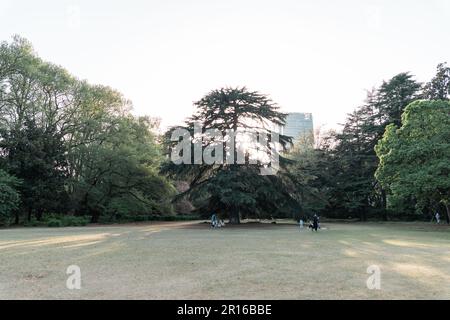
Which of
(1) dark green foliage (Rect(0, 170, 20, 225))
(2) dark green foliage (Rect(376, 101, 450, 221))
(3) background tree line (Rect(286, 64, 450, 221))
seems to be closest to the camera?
(2) dark green foliage (Rect(376, 101, 450, 221))

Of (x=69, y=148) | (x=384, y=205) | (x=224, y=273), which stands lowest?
(x=224, y=273)

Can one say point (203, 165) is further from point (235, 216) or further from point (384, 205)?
point (384, 205)

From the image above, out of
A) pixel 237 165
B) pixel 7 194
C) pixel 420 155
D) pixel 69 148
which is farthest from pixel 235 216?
pixel 69 148

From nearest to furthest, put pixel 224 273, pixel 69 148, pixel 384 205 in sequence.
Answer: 1. pixel 224 273
2. pixel 69 148
3. pixel 384 205

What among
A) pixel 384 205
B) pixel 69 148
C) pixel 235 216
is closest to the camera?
pixel 235 216

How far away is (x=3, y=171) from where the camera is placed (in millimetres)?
34000

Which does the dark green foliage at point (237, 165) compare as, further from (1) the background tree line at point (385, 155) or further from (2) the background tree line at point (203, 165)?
(1) the background tree line at point (385, 155)

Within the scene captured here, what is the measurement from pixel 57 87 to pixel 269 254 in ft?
121

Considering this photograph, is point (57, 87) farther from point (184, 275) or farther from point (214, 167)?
point (184, 275)

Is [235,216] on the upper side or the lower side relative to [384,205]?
lower

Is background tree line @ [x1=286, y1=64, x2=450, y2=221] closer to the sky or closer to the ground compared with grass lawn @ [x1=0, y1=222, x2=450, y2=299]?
closer to the sky

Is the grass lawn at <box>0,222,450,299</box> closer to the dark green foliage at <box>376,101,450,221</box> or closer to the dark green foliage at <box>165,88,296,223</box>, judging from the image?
the dark green foliage at <box>376,101,450,221</box>

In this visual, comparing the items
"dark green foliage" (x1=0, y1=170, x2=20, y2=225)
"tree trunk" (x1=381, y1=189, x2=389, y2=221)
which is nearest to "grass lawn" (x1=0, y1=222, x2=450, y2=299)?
"dark green foliage" (x1=0, y1=170, x2=20, y2=225)

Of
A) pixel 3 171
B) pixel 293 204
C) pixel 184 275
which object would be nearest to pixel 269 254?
pixel 184 275
